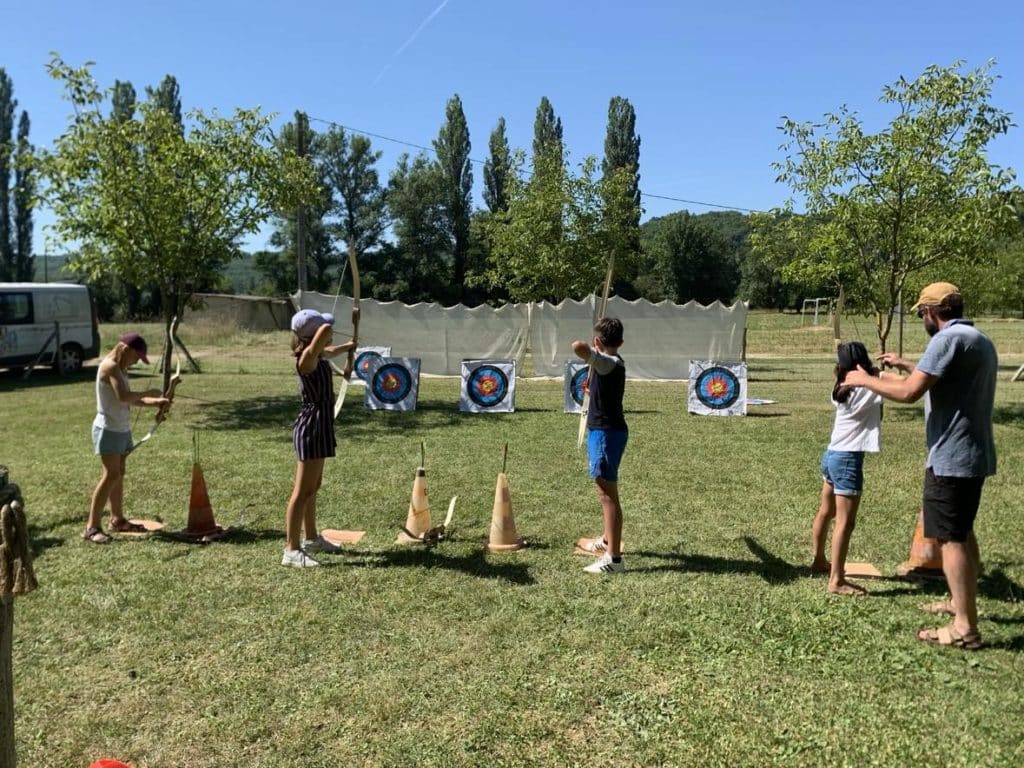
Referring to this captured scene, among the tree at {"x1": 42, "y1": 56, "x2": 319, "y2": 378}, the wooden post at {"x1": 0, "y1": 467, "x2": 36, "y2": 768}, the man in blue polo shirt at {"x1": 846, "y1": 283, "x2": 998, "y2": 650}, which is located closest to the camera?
the wooden post at {"x1": 0, "y1": 467, "x2": 36, "y2": 768}

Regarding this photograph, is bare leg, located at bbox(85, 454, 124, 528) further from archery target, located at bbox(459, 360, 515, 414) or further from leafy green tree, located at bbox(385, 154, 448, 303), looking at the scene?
leafy green tree, located at bbox(385, 154, 448, 303)

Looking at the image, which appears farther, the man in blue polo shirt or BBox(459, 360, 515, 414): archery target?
BBox(459, 360, 515, 414): archery target

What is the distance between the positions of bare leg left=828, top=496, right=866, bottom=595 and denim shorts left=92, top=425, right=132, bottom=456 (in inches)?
194

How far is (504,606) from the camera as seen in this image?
4.35 m

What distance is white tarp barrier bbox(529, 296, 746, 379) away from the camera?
18797 mm

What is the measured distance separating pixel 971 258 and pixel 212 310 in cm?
3743

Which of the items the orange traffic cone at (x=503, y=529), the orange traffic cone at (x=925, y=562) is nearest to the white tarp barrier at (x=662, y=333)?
the orange traffic cone at (x=503, y=529)

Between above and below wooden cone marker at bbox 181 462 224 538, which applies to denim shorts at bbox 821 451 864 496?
above

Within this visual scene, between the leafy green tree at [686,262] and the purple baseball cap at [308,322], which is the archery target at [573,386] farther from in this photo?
the leafy green tree at [686,262]

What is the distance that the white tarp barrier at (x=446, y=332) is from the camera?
19.0 m

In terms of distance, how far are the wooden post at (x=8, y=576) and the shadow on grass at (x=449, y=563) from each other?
2.94m

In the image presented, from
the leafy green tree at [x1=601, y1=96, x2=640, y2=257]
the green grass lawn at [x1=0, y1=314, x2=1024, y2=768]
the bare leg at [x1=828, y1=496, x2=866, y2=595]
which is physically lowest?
the green grass lawn at [x1=0, y1=314, x2=1024, y2=768]

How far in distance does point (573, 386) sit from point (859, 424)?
862cm

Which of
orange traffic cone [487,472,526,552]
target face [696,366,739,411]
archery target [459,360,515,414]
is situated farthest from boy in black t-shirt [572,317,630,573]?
target face [696,366,739,411]
